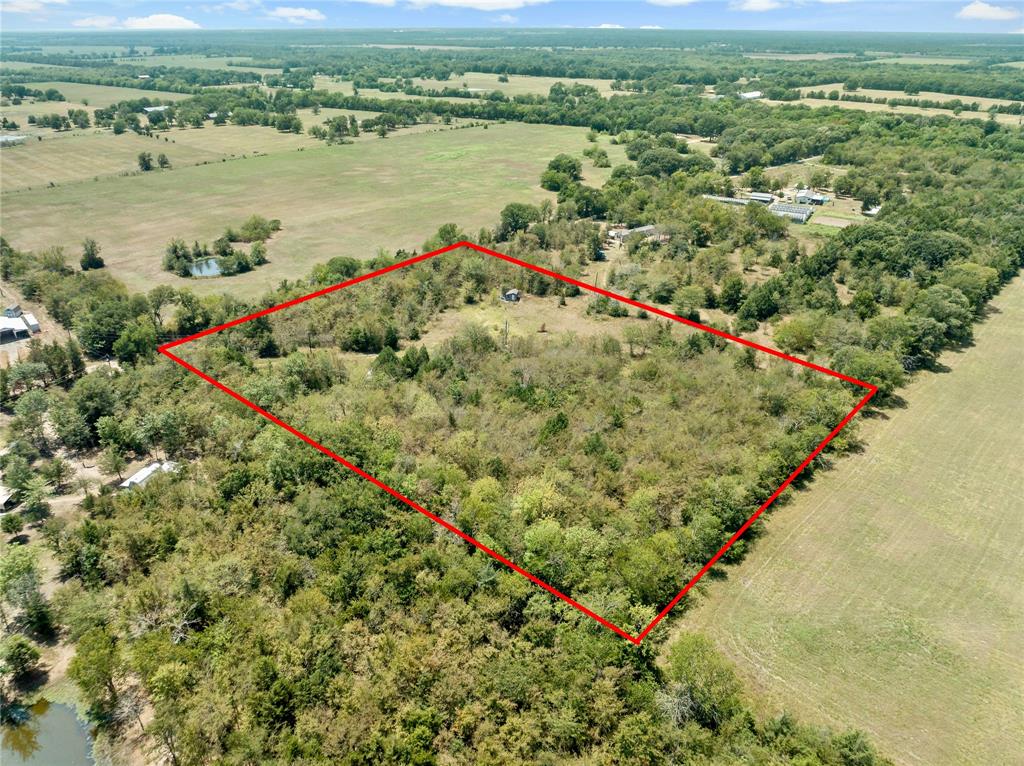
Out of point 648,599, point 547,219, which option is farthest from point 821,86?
point 648,599

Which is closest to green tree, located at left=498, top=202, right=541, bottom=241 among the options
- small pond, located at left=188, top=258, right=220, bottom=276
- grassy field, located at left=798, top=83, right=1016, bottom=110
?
small pond, located at left=188, top=258, right=220, bottom=276

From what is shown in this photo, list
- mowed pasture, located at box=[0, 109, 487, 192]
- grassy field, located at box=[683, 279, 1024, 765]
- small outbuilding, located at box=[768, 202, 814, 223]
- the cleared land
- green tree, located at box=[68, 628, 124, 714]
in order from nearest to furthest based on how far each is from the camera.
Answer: green tree, located at box=[68, 628, 124, 714], grassy field, located at box=[683, 279, 1024, 765], small outbuilding, located at box=[768, 202, 814, 223], mowed pasture, located at box=[0, 109, 487, 192], the cleared land

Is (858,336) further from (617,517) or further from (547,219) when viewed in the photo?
(547,219)

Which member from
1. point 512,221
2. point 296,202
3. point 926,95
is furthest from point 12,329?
point 926,95

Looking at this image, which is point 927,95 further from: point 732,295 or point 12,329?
point 12,329

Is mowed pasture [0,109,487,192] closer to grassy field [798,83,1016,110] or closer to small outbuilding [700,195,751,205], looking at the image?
small outbuilding [700,195,751,205]
